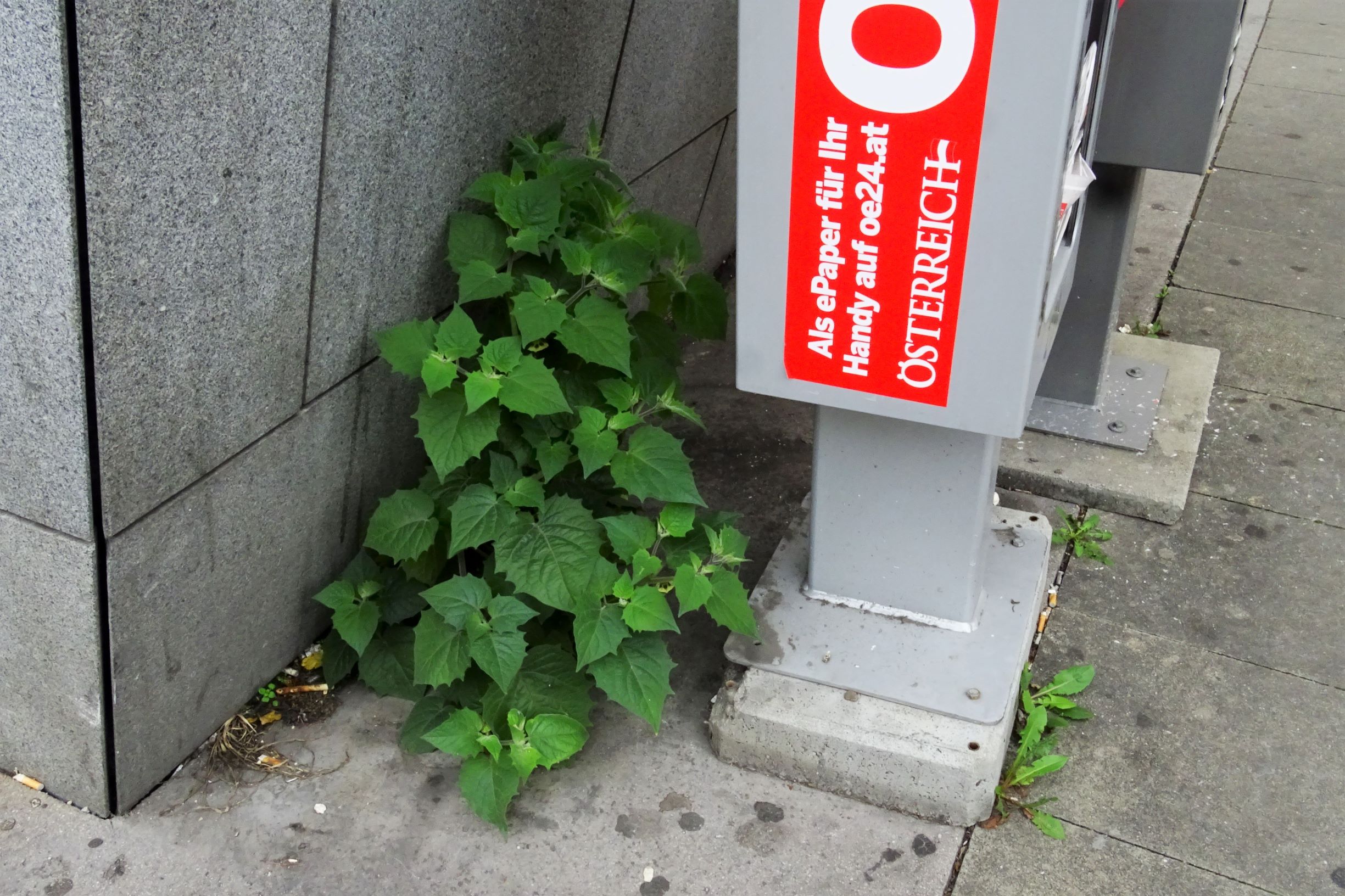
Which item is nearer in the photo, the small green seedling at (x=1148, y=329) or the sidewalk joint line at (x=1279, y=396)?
the sidewalk joint line at (x=1279, y=396)

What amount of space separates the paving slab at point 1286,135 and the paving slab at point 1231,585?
119 inches

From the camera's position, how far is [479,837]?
8.46 feet

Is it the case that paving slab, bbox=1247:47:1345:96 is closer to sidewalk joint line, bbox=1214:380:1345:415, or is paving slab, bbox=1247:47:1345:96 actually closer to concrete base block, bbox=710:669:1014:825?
sidewalk joint line, bbox=1214:380:1345:415

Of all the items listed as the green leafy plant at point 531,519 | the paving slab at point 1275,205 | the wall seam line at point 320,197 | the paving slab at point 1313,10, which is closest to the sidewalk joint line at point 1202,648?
the green leafy plant at point 531,519

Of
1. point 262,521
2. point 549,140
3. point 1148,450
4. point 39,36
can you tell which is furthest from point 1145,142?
point 39,36

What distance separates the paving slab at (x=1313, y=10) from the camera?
824 cm

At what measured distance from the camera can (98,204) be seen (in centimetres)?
195

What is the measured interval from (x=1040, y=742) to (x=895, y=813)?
41 cm

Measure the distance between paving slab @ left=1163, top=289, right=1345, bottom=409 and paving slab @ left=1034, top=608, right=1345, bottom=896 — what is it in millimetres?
1527

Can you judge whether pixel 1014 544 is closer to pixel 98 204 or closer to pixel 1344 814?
pixel 1344 814

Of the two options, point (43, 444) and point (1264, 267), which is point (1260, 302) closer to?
point (1264, 267)

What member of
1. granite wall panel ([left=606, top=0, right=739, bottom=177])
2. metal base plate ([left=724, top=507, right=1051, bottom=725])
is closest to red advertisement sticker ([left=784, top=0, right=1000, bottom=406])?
metal base plate ([left=724, top=507, right=1051, bottom=725])

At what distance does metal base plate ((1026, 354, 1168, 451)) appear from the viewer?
3.80 m

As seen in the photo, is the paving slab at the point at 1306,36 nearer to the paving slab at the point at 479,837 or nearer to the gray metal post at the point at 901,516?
the gray metal post at the point at 901,516
